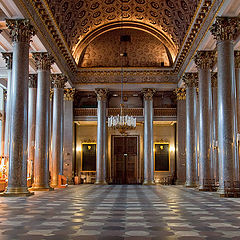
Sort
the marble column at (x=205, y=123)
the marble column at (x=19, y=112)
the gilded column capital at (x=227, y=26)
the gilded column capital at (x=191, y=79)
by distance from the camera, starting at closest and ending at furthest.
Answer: the marble column at (x=19, y=112) < the gilded column capital at (x=227, y=26) < the marble column at (x=205, y=123) < the gilded column capital at (x=191, y=79)

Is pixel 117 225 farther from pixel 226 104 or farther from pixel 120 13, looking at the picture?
pixel 120 13

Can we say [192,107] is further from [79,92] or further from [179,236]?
[179,236]

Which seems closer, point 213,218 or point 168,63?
point 213,218

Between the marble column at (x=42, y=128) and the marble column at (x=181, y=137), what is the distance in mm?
10520

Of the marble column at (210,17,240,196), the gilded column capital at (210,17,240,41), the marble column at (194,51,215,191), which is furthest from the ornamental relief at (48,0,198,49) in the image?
the marble column at (210,17,240,196)

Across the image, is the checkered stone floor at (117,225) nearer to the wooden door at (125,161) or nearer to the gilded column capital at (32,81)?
the gilded column capital at (32,81)

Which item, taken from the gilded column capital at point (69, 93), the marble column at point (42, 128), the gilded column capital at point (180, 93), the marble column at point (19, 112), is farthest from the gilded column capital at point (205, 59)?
the gilded column capital at point (69, 93)

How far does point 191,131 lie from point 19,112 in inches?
437

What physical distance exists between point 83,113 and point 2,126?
18.6 ft

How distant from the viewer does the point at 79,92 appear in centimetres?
2711

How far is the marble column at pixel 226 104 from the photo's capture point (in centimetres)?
1281

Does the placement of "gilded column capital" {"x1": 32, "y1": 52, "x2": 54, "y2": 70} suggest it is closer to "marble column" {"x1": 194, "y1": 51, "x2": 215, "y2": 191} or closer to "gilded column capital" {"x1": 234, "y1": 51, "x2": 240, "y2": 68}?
"marble column" {"x1": 194, "y1": 51, "x2": 215, "y2": 191}

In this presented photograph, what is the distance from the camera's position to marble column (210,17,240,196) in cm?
1281

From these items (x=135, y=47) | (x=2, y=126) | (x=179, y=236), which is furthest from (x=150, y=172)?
(x=179, y=236)
